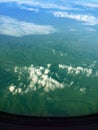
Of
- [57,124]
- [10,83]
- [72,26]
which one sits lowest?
[72,26]

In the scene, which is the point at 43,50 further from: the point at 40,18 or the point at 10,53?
the point at 40,18

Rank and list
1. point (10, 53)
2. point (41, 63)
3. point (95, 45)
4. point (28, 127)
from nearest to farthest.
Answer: point (28, 127) < point (41, 63) < point (10, 53) < point (95, 45)

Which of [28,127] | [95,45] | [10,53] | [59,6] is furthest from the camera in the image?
[59,6]

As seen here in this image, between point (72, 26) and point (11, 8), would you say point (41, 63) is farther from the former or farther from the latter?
point (11, 8)

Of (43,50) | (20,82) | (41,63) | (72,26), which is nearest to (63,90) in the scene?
(20,82)

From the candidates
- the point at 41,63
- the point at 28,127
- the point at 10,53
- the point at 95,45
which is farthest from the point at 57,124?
the point at 95,45

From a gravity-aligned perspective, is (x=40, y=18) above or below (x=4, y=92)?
below

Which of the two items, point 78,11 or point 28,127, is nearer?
point 28,127
